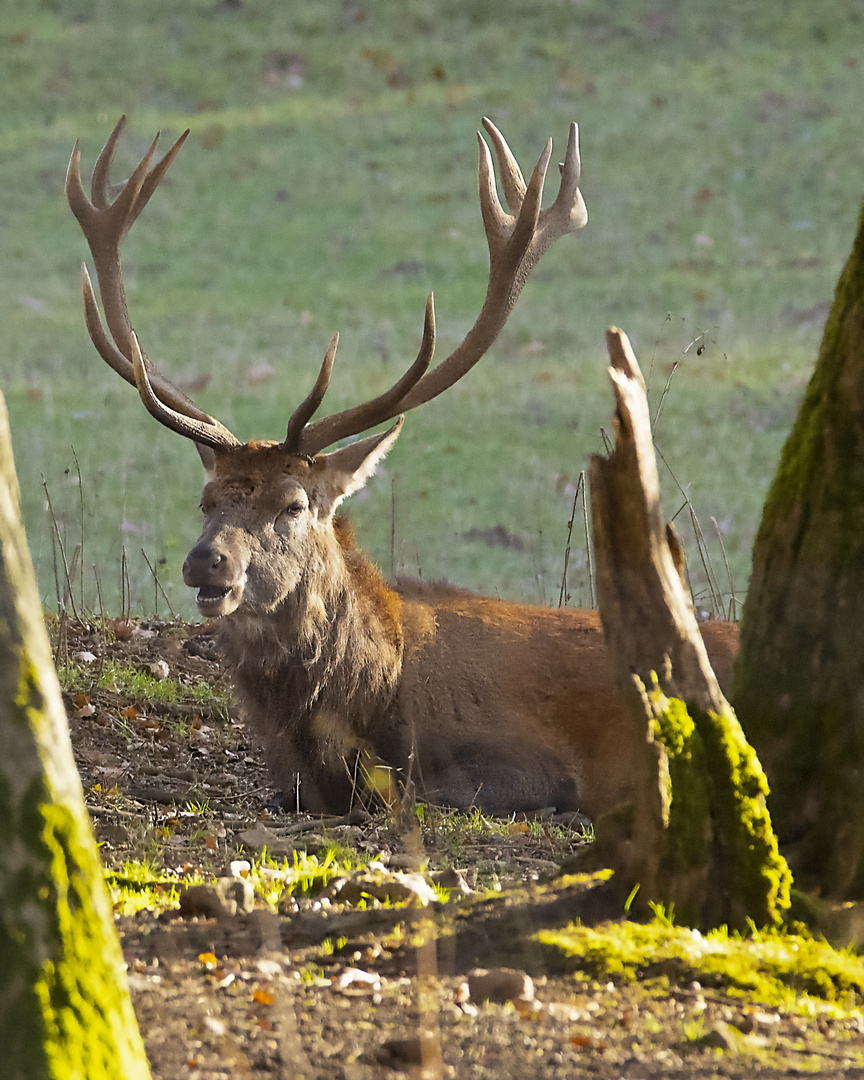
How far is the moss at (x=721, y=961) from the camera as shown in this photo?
9.94 ft

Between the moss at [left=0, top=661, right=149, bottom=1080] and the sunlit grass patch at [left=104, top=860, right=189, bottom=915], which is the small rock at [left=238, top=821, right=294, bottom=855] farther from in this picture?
A: the moss at [left=0, top=661, right=149, bottom=1080]

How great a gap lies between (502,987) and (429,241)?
17.4 meters

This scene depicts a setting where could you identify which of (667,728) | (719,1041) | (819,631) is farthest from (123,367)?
(719,1041)

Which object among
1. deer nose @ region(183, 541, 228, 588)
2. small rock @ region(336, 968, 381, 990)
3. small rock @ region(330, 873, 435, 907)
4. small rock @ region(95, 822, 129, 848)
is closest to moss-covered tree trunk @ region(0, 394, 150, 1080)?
small rock @ region(336, 968, 381, 990)

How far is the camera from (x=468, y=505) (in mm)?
12922

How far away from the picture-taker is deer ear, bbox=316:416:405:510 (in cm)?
617

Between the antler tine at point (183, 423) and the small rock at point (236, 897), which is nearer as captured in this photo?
the small rock at point (236, 897)

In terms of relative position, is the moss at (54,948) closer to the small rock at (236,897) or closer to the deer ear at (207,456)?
the small rock at (236,897)

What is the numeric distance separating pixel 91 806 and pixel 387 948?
2.45 m

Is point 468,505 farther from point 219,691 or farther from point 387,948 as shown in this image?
point 387,948

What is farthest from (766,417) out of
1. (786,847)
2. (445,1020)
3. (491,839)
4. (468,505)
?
(445,1020)

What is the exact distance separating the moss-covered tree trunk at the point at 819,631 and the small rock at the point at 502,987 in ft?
3.14

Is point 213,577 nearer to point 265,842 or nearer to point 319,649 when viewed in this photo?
point 319,649

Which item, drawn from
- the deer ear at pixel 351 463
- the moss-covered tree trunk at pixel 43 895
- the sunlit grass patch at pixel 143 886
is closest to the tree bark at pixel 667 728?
the sunlit grass patch at pixel 143 886
